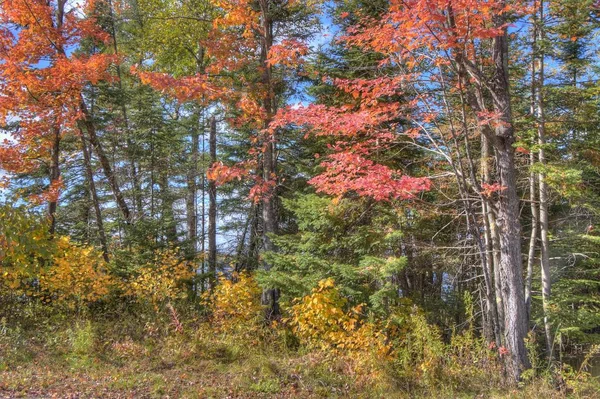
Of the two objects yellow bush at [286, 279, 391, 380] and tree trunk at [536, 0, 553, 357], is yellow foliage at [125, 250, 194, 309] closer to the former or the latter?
yellow bush at [286, 279, 391, 380]

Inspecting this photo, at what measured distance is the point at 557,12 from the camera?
892 centimetres

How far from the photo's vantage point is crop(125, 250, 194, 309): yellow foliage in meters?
9.75

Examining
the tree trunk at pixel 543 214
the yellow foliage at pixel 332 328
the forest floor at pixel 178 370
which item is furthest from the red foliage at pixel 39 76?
the tree trunk at pixel 543 214

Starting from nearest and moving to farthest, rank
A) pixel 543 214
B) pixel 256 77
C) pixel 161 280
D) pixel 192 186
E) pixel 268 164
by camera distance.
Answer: pixel 161 280, pixel 543 214, pixel 268 164, pixel 256 77, pixel 192 186

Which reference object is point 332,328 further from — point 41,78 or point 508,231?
point 41,78

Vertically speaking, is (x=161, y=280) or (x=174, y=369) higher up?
(x=161, y=280)

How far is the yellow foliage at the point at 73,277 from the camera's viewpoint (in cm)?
941

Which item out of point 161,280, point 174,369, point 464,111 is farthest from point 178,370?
point 464,111

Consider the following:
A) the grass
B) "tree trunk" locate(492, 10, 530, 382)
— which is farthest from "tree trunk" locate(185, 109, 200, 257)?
"tree trunk" locate(492, 10, 530, 382)

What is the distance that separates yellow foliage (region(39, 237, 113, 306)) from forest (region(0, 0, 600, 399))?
6cm

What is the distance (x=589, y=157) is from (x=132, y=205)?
→ 13.9 m

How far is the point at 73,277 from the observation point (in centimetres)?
963

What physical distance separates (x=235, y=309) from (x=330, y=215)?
112 inches

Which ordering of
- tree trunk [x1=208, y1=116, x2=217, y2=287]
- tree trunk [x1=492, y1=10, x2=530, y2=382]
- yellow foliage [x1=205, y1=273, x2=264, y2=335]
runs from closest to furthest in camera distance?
tree trunk [x1=492, y1=10, x2=530, y2=382] < yellow foliage [x1=205, y1=273, x2=264, y2=335] < tree trunk [x1=208, y1=116, x2=217, y2=287]
